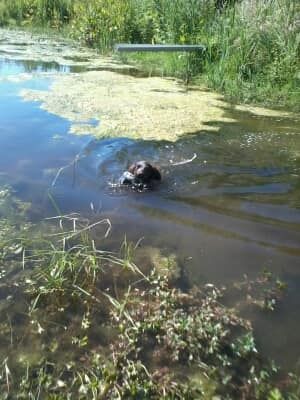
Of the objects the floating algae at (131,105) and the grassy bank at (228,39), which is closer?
the floating algae at (131,105)

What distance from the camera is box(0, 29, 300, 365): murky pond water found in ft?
7.09

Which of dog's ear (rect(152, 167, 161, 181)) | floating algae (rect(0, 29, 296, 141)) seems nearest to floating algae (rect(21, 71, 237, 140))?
floating algae (rect(0, 29, 296, 141))

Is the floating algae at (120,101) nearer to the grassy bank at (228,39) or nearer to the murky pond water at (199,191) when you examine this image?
the murky pond water at (199,191)

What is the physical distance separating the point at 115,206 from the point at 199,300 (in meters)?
1.01

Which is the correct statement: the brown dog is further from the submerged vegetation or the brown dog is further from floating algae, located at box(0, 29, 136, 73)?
floating algae, located at box(0, 29, 136, 73)

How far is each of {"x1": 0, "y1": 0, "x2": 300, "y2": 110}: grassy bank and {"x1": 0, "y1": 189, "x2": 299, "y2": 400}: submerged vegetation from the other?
12.4ft

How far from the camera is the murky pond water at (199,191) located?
2162mm

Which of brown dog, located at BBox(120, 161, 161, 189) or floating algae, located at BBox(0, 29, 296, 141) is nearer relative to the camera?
brown dog, located at BBox(120, 161, 161, 189)

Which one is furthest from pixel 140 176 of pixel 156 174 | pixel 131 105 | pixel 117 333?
pixel 131 105

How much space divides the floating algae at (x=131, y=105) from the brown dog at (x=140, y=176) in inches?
40.2

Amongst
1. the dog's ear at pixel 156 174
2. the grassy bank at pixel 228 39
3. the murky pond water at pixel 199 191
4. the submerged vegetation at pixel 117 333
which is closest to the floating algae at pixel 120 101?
the murky pond water at pixel 199 191

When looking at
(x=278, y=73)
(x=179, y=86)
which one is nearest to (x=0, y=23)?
(x=179, y=86)

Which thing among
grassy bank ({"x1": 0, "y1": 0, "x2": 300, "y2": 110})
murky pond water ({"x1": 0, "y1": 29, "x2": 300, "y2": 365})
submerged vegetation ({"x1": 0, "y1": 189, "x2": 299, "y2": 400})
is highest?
grassy bank ({"x1": 0, "y1": 0, "x2": 300, "y2": 110})

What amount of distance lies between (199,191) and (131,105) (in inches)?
86.5
